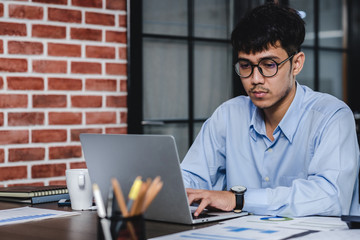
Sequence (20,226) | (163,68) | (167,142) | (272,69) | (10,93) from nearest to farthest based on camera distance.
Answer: (167,142) → (20,226) → (272,69) → (10,93) → (163,68)

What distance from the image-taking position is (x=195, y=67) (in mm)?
3281

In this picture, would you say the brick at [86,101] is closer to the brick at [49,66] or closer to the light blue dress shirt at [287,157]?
the brick at [49,66]

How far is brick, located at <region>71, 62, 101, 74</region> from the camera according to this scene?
2.78 m

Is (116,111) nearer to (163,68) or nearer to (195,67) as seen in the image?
(163,68)

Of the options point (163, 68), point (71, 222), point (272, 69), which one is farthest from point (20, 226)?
point (163, 68)

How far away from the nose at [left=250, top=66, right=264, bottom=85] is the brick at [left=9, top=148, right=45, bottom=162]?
1180mm

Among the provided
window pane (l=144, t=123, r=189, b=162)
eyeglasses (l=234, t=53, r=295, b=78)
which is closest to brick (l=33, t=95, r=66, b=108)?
window pane (l=144, t=123, r=189, b=162)

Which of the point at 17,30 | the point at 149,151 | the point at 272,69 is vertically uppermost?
the point at 17,30

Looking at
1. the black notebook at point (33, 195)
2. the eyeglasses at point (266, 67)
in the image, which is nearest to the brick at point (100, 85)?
the black notebook at point (33, 195)

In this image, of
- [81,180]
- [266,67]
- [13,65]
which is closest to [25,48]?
[13,65]

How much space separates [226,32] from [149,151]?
2.09 meters

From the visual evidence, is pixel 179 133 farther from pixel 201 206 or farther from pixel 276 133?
pixel 201 206

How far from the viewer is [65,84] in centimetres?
275

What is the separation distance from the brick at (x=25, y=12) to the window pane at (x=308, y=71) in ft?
6.37
